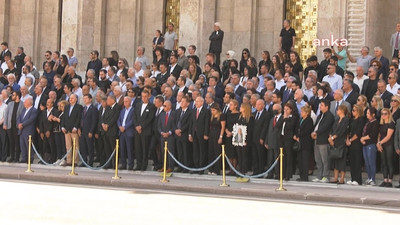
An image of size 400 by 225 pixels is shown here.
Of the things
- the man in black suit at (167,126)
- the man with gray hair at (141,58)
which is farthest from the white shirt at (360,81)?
the man with gray hair at (141,58)

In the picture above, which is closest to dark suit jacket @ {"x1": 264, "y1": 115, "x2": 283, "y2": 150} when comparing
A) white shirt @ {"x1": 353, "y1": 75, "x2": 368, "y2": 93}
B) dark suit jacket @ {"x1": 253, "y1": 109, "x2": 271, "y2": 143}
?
dark suit jacket @ {"x1": 253, "y1": 109, "x2": 271, "y2": 143}

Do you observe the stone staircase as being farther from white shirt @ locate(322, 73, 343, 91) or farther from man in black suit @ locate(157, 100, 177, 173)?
man in black suit @ locate(157, 100, 177, 173)

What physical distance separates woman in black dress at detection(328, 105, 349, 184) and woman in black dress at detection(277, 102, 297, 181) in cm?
108

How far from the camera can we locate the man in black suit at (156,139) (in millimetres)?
25406

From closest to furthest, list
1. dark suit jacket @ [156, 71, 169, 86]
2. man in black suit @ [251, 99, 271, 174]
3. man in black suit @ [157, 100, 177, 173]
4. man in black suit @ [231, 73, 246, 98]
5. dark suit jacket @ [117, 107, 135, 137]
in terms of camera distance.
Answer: man in black suit @ [251, 99, 271, 174], man in black suit @ [157, 100, 177, 173], man in black suit @ [231, 73, 246, 98], dark suit jacket @ [117, 107, 135, 137], dark suit jacket @ [156, 71, 169, 86]

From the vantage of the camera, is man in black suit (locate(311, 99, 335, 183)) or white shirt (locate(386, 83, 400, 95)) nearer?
man in black suit (locate(311, 99, 335, 183))

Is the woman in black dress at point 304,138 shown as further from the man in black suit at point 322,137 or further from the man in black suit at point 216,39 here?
the man in black suit at point 216,39

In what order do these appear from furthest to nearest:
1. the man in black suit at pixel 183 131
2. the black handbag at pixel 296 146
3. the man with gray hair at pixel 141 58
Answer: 1. the man with gray hair at pixel 141 58
2. the man in black suit at pixel 183 131
3. the black handbag at pixel 296 146

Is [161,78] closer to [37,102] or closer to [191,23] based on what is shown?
[37,102]

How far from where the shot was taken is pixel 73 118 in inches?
1062

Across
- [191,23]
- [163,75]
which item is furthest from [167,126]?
[191,23]

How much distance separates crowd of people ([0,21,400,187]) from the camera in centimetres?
2256

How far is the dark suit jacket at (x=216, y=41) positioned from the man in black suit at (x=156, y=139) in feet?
15.2

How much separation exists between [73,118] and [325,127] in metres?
8.30
